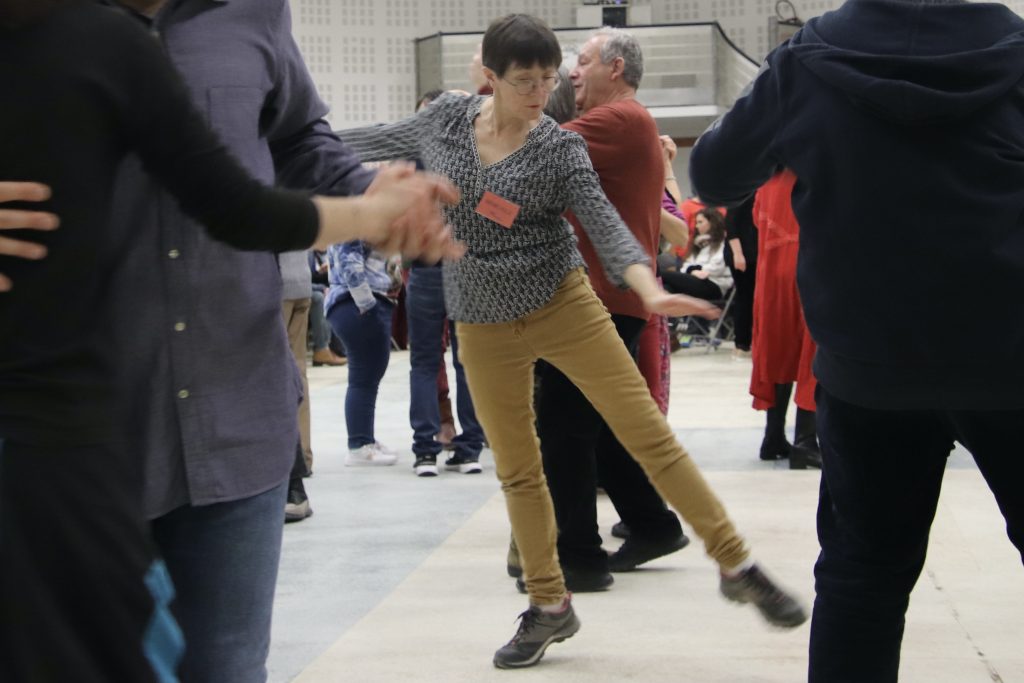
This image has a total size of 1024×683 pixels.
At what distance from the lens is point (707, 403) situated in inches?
328

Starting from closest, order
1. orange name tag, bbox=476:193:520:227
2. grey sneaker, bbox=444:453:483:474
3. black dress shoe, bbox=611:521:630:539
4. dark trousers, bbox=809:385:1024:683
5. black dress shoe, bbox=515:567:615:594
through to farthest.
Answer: dark trousers, bbox=809:385:1024:683
orange name tag, bbox=476:193:520:227
black dress shoe, bbox=515:567:615:594
black dress shoe, bbox=611:521:630:539
grey sneaker, bbox=444:453:483:474

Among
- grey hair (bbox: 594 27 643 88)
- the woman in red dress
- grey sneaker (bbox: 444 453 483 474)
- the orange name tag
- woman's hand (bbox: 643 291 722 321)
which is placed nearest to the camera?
woman's hand (bbox: 643 291 722 321)

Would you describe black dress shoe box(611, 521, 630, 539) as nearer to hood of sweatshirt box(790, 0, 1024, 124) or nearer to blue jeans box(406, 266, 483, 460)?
blue jeans box(406, 266, 483, 460)

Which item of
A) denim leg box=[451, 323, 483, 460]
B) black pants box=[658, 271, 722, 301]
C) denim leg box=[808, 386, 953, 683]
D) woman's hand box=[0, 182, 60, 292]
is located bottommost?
black pants box=[658, 271, 722, 301]

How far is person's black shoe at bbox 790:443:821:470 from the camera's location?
18.4 feet

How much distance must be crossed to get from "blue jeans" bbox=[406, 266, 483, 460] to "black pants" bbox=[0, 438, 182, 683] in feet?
15.4

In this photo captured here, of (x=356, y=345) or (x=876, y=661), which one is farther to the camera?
(x=356, y=345)

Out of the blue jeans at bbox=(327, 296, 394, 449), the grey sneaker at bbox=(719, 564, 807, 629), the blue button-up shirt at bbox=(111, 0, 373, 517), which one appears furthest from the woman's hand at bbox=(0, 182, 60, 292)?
the blue jeans at bbox=(327, 296, 394, 449)

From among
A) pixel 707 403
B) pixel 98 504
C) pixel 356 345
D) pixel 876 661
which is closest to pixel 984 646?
pixel 876 661

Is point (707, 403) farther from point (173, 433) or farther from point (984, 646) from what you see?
point (173, 433)

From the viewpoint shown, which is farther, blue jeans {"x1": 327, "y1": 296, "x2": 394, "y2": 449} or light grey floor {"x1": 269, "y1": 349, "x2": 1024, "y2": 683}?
blue jeans {"x1": 327, "y1": 296, "x2": 394, "y2": 449}

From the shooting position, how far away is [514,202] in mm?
3020

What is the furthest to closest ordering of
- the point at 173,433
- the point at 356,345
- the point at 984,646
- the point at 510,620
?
1. the point at 356,345
2. the point at 510,620
3. the point at 984,646
4. the point at 173,433

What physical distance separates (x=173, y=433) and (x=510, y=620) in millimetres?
2015
